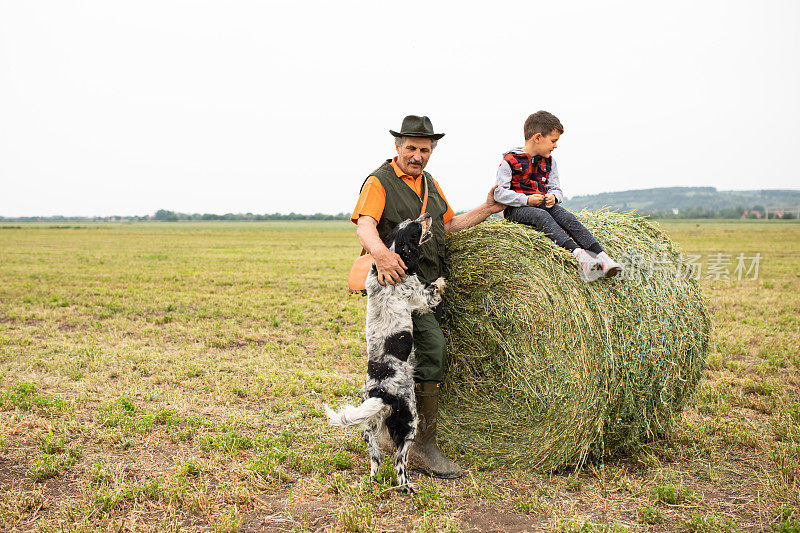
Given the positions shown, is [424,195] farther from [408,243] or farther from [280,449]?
[280,449]

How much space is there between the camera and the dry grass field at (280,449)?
3977 mm

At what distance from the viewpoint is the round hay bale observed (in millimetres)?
4500

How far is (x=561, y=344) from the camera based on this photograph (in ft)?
15.4

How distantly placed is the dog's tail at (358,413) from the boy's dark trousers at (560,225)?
6.23ft

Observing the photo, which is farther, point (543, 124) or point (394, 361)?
point (543, 124)

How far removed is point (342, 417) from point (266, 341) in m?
5.14

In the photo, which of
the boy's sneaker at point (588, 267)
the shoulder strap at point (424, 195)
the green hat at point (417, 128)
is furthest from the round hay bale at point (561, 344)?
the green hat at point (417, 128)

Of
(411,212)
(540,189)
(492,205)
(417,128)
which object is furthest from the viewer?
(492,205)

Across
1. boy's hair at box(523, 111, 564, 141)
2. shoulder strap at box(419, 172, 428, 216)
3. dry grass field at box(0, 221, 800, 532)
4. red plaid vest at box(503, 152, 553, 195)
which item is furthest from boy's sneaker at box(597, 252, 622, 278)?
dry grass field at box(0, 221, 800, 532)

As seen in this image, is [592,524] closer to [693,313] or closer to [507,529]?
[507,529]

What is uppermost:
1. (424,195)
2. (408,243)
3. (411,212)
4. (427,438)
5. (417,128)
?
(417,128)

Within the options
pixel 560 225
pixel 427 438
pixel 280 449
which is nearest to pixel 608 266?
pixel 560 225

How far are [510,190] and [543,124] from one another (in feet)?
1.94

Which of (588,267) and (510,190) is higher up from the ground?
(510,190)
